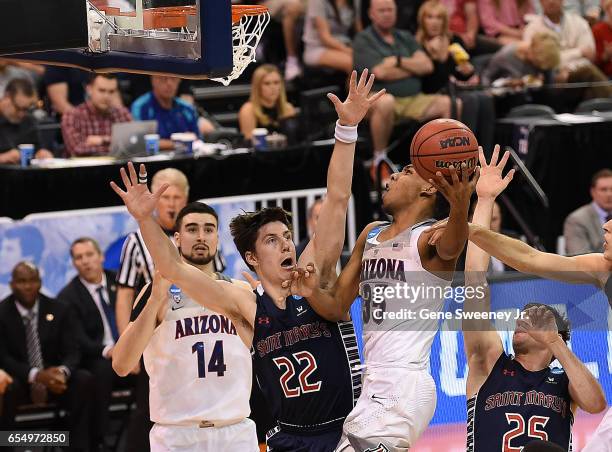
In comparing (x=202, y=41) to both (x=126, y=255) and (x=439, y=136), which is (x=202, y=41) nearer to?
(x=439, y=136)

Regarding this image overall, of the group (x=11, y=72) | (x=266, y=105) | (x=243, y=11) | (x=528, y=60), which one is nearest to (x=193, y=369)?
(x=243, y=11)

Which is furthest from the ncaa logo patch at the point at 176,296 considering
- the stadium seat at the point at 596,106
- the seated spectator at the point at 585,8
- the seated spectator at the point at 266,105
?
the seated spectator at the point at 585,8

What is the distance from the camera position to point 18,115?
11188 millimetres

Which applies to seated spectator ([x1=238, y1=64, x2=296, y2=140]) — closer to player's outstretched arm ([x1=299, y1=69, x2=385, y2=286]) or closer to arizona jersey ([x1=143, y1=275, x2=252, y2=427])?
arizona jersey ([x1=143, y1=275, x2=252, y2=427])

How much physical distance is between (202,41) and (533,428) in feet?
8.29

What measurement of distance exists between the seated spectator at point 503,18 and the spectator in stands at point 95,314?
20.0ft

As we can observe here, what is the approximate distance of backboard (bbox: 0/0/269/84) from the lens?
20.2ft

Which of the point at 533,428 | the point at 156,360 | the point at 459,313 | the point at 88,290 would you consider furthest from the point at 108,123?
the point at 533,428

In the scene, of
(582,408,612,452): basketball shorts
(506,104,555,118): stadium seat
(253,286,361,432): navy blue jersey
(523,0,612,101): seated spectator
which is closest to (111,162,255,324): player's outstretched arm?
(253,286,361,432): navy blue jersey

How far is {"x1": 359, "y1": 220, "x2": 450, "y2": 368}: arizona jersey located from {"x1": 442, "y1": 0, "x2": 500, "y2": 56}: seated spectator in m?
7.73

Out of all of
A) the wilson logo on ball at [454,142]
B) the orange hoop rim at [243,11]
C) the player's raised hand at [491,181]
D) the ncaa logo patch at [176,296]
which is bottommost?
the ncaa logo patch at [176,296]

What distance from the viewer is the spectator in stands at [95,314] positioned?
9.62m

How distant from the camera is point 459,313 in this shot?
288 inches

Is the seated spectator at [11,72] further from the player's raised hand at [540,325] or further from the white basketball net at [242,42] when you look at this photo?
the player's raised hand at [540,325]
